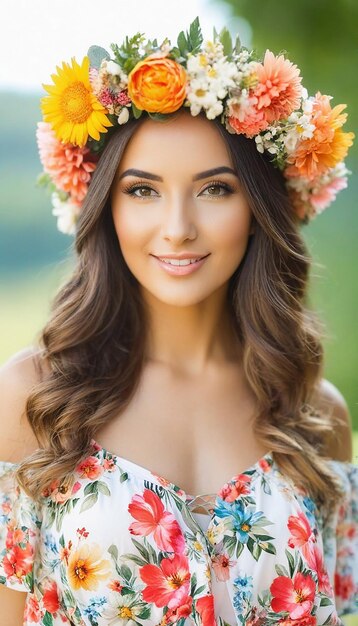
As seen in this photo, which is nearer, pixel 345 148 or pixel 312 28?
pixel 345 148

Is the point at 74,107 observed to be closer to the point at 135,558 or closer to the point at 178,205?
the point at 178,205

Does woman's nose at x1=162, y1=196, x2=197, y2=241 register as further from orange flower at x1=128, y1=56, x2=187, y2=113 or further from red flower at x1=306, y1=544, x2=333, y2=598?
red flower at x1=306, y1=544, x2=333, y2=598

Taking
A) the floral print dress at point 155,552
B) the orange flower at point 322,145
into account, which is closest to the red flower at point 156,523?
the floral print dress at point 155,552

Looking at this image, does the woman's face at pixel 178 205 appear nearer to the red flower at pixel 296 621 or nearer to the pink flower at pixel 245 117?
the pink flower at pixel 245 117

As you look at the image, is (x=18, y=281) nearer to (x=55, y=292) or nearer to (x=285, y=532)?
(x=55, y=292)

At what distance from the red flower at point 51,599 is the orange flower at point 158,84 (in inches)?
48.1

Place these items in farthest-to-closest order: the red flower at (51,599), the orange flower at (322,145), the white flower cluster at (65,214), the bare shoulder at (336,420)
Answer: the bare shoulder at (336,420), the white flower cluster at (65,214), the orange flower at (322,145), the red flower at (51,599)

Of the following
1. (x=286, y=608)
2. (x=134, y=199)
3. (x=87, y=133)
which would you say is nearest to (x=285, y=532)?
(x=286, y=608)

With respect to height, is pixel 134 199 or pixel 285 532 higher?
pixel 134 199

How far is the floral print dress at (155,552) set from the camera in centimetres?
196

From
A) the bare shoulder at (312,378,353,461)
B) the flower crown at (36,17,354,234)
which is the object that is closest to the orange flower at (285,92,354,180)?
the flower crown at (36,17,354,234)

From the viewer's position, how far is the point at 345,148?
7.40 feet

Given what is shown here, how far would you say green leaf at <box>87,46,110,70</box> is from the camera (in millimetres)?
2088

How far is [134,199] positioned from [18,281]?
6.33 meters
